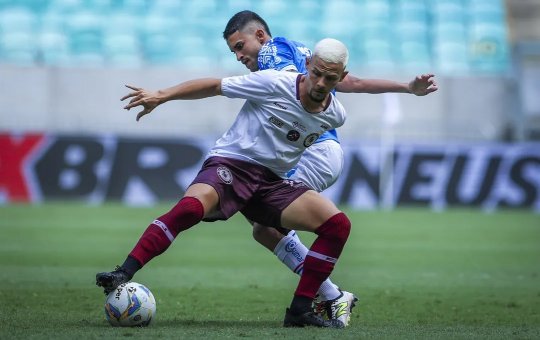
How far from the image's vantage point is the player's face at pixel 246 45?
7451 millimetres

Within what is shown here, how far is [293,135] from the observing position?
6.76 m

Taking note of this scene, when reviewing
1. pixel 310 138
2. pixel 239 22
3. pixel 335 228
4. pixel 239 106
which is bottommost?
pixel 239 106

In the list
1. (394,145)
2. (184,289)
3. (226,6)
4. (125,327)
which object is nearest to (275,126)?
(125,327)

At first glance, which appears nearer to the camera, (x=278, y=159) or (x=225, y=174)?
(x=225, y=174)

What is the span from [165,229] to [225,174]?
0.60 m

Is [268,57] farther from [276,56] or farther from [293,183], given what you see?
[293,183]

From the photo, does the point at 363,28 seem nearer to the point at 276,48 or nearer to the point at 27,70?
the point at 27,70

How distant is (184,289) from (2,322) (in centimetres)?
307

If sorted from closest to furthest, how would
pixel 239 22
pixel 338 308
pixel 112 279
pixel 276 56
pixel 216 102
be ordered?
pixel 112 279 → pixel 338 308 → pixel 276 56 → pixel 239 22 → pixel 216 102

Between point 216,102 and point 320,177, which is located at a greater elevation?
point 320,177

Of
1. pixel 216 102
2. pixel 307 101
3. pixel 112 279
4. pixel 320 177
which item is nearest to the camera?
pixel 112 279

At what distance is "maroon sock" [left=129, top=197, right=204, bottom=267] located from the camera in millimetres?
6250

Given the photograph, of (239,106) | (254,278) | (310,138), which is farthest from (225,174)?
(239,106)

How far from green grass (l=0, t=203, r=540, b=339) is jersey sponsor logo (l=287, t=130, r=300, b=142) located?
1.28 metres
